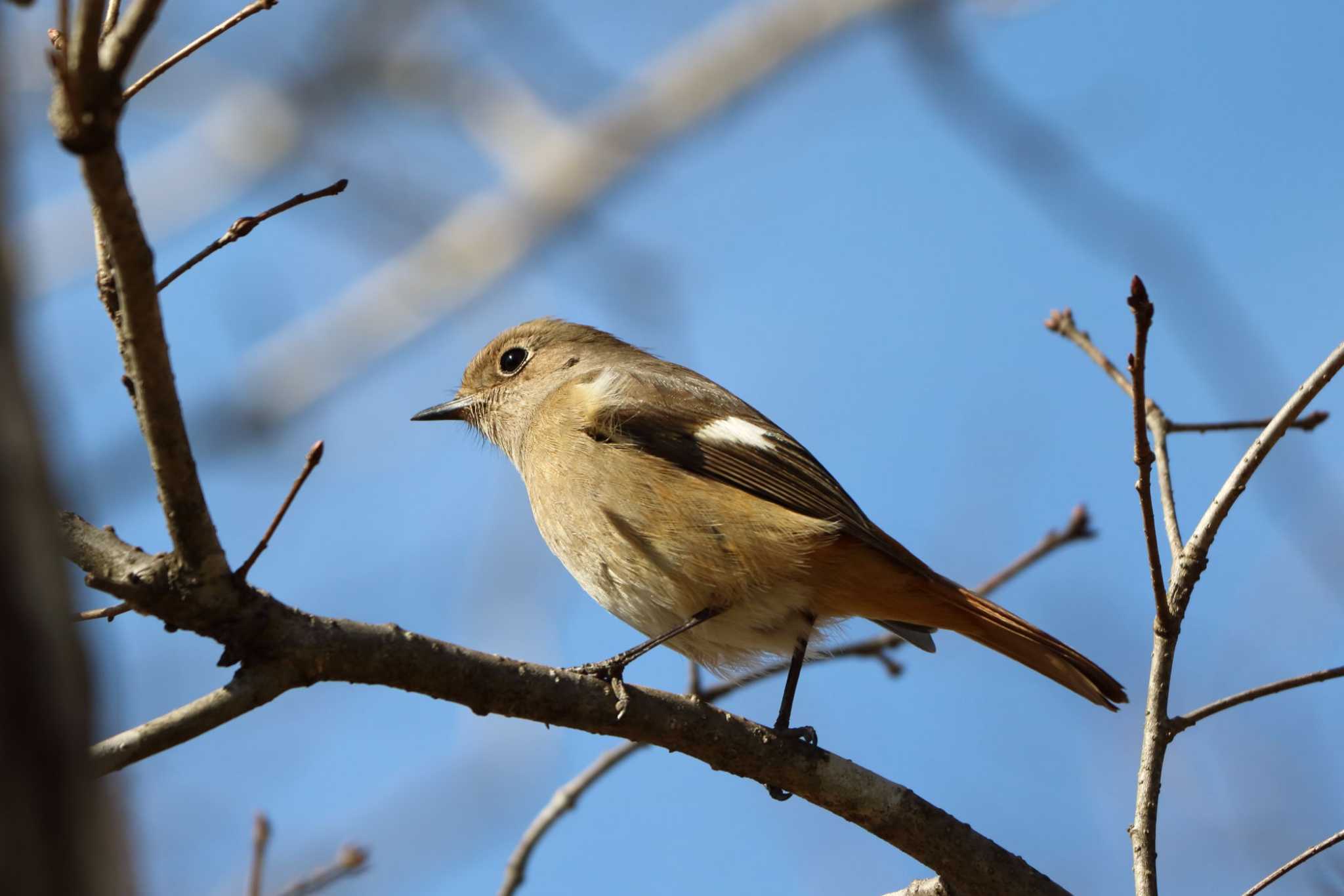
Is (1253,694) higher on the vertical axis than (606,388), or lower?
lower

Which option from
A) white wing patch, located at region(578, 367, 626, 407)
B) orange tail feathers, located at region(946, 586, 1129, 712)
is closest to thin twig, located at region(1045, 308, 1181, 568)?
orange tail feathers, located at region(946, 586, 1129, 712)

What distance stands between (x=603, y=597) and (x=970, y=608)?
123cm

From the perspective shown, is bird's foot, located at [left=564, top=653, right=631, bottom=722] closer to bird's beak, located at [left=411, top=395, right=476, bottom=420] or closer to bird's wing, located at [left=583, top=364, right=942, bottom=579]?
bird's wing, located at [left=583, top=364, right=942, bottom=579]

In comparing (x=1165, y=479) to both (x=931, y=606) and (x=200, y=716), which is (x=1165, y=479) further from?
(x=200, y=716)

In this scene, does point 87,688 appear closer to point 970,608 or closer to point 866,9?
point 970,608

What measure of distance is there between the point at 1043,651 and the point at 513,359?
8.85 feet

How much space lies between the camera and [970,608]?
13.4 feet

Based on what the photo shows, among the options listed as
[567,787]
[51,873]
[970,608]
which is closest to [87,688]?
[51,873]

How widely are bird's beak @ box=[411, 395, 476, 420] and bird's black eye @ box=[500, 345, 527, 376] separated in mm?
191

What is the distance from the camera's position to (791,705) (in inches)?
156

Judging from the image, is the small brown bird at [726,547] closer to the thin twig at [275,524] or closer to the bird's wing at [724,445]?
the bird's wing at [724,445]

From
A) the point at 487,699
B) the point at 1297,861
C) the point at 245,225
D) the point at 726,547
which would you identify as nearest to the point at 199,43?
the point at 245,225

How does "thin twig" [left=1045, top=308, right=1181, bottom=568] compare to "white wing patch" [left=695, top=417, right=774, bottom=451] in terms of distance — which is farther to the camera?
"white wing patch" [left=695, top=417, right=774, bottom=451]

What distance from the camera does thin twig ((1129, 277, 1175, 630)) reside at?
8.11ft
